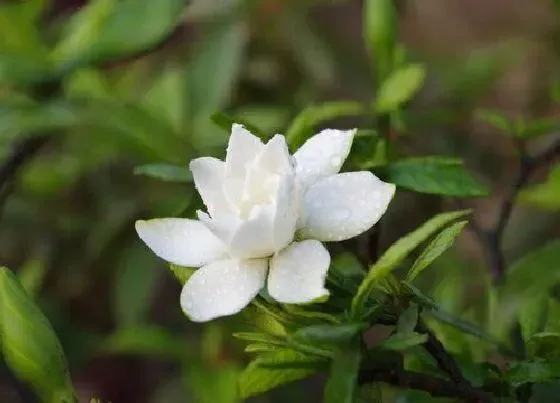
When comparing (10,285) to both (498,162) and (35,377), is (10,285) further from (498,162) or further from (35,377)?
(498,162)

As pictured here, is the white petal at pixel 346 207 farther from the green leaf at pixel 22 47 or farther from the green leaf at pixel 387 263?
the green leaf at pixel 22 47

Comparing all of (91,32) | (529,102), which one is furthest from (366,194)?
(529,102)

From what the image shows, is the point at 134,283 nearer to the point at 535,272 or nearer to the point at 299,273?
the point at 535,272

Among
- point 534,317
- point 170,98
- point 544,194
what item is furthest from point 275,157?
point 170,98

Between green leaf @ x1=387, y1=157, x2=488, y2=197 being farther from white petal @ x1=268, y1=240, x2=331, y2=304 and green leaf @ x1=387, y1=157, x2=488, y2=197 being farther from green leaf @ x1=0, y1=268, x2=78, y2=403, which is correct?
green leaf @ x1=0, y1=268, x2=78, y2=403

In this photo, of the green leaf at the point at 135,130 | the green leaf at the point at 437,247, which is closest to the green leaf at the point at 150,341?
the green leaf at the point at 135,130

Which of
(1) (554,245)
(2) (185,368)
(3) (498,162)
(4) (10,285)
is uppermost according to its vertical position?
(4) (10,285)
